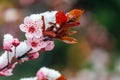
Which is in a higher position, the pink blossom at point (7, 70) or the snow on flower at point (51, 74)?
the pink blossom at point (7, 70)

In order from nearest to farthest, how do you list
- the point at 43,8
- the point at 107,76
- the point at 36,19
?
the point at 36,19 < the point at 107,76 < the point at 43,8

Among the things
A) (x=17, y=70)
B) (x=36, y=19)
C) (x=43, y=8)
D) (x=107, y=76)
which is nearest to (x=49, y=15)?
(x=36, y=19)

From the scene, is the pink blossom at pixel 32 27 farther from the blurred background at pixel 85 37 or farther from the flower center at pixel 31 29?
the blurred background at pixel 85 37

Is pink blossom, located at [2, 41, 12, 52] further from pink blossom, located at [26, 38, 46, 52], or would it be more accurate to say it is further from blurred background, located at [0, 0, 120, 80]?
blurred background, located at [0, 0, 120, 80]

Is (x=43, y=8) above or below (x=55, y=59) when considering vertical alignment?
above

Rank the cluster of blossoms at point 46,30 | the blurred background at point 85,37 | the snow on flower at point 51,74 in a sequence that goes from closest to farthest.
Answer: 1. the cluster of blossoms at point 46,30
2. the snow on flower at point 51,74
3. the blurred background at point 85,37

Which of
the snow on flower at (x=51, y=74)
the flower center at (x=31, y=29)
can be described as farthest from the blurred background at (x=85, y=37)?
the flower center at (x=31, y=29)

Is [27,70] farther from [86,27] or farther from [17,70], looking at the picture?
[86,27]
